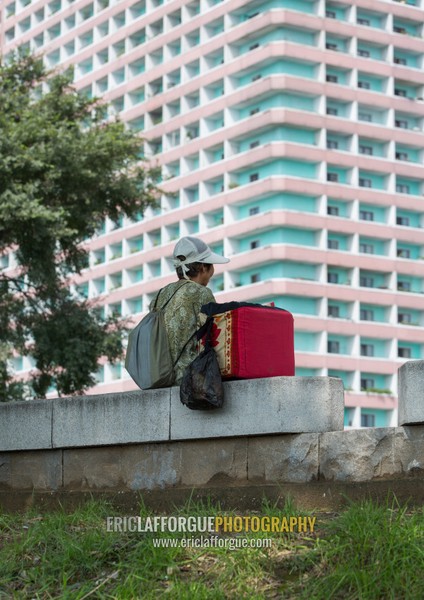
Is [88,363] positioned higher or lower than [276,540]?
higher

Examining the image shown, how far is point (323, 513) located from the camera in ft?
24.1

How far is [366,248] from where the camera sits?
271ft

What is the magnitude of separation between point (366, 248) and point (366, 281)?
2344 millimetres

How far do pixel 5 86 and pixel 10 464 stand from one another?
82.2ft

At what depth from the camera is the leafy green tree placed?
3041 cm

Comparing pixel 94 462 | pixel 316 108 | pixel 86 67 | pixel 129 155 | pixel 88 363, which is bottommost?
pixel 94 462

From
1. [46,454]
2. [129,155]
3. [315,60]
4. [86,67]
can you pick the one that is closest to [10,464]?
[46,454]

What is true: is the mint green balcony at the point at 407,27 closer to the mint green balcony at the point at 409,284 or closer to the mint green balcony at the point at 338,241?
the mint green balcony at the point at 338,241

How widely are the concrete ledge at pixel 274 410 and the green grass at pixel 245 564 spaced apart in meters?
0.66

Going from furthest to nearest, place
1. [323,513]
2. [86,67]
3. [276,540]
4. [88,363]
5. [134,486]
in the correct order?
[86,67] < [88,363] < [134,486] < [323,513] < [276,540]

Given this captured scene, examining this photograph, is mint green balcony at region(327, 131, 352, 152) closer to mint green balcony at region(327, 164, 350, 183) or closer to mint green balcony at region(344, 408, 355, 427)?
mint green balcony at region(327, 164, 350, 183)

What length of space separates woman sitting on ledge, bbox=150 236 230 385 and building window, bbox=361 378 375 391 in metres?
70.0

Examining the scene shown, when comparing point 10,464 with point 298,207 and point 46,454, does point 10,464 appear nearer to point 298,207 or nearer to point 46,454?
point 46,454

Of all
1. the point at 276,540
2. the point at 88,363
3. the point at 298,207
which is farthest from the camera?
the point at 298,207
